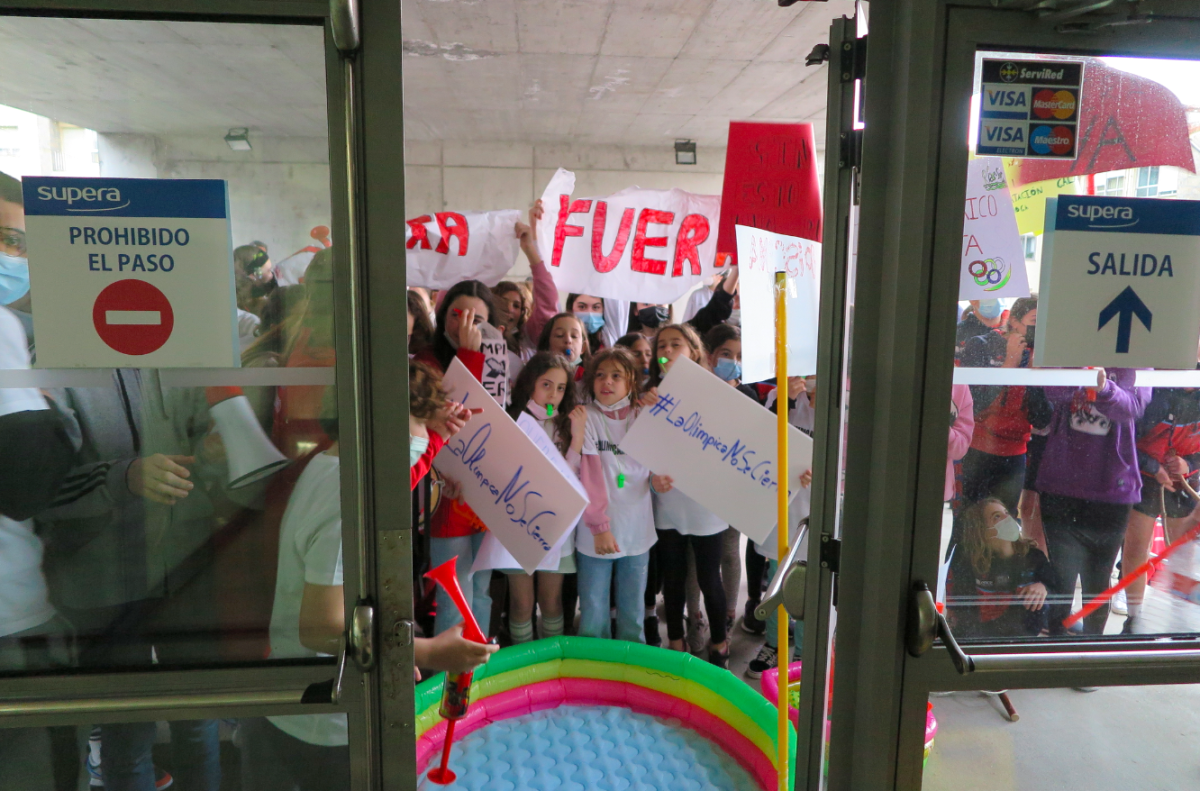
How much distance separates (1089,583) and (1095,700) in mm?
224

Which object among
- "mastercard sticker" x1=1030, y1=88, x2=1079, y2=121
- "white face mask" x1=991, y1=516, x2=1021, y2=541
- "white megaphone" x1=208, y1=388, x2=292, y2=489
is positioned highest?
"mastercard sticker" x1=1030, y1=88, x2=1079, y2=121

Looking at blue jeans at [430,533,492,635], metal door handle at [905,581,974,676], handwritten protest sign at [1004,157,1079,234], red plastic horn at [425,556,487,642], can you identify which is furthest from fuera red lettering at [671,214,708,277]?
metal door handle at [905,581,974,676]

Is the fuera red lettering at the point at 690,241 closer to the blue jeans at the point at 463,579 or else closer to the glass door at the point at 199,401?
the blue jeans at the point at 463,579

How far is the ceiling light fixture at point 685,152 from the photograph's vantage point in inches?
374

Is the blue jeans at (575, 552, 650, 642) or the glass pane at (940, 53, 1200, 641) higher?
the glass pane at (940, 53, 1200, 641)

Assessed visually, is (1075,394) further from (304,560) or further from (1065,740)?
(304,560)

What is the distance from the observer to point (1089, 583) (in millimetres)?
1260

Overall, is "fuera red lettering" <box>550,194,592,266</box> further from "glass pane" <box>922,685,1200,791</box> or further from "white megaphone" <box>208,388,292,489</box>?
"glass pane" <box>922,685,1200,791</box>

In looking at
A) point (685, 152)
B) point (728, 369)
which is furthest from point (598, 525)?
point (685, 152)

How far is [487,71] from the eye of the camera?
672 centimetres

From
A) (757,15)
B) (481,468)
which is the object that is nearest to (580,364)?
(481,468)

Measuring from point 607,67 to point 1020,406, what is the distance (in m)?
6.26

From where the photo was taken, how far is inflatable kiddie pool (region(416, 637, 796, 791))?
2.38 meters

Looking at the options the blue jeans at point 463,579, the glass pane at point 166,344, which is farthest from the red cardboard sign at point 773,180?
the blue jeans at point 463,579
